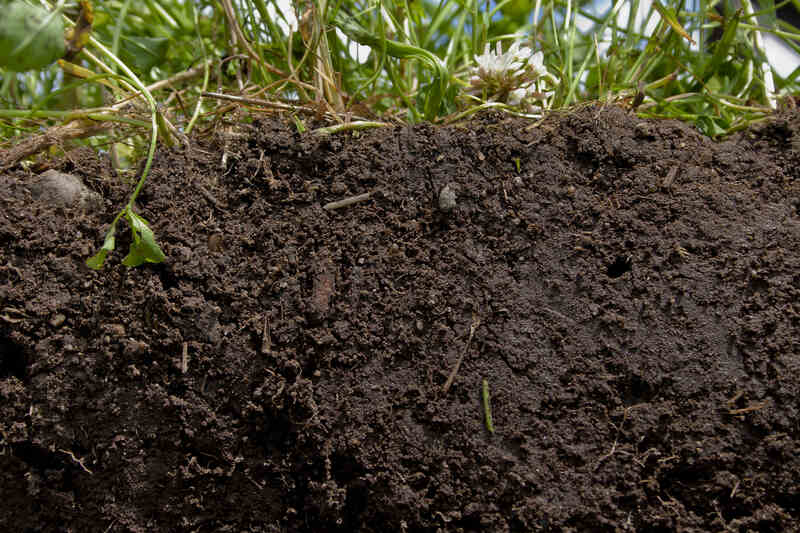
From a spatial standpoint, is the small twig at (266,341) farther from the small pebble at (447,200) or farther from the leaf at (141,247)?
the small pebble at (447,200)

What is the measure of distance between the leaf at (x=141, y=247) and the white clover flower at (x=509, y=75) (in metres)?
0.65

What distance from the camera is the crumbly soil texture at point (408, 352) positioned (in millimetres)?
824

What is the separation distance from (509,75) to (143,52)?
31.9 inches

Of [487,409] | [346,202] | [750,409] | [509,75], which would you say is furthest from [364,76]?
[750,409]

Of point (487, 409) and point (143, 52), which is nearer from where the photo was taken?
point (487, 409)

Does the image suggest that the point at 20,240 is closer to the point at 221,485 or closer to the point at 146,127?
the point at 146,127

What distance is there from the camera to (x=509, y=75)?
1.05 meters

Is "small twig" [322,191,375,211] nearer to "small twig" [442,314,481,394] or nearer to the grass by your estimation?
the grass

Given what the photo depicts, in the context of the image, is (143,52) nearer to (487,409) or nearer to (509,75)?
(509,75)

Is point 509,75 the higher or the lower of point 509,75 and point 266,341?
the higher

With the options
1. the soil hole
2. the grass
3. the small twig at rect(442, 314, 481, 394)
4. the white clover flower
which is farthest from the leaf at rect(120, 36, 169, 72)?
the soil hole

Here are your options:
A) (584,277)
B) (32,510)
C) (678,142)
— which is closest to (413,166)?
(584,277)

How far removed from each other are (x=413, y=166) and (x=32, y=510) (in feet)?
2.69

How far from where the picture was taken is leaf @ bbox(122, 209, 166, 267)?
0.82 m
